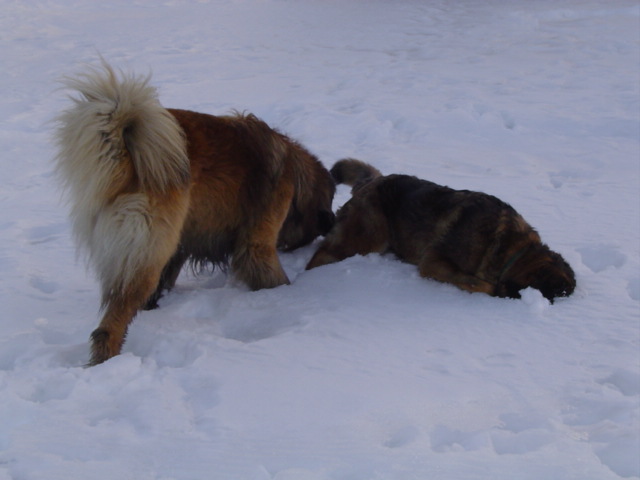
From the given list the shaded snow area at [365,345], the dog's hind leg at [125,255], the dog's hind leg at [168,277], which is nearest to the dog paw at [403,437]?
the shaded snow area at [365,345]

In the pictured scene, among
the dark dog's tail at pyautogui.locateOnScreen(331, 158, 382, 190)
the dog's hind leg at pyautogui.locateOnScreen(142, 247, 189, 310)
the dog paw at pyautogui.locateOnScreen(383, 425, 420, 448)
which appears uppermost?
the dark dog's tail at pyautogui.locateOnScreen(331, 158, 382, 190)

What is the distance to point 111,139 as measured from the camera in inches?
139

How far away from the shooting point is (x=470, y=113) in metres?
8.93

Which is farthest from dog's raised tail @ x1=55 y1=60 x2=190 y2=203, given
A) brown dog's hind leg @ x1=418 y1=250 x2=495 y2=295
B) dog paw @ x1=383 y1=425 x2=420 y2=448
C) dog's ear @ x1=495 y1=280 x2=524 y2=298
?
dog's ear @ x1=495 y1=280 x2=524 y2=298

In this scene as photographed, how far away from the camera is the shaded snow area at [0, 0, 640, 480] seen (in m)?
2.72

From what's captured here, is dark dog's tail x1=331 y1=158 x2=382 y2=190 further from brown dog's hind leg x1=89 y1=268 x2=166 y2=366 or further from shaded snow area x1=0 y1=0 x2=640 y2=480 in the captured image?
brown dog's hind leg x1=89 y1=268 x2=166 y2=366

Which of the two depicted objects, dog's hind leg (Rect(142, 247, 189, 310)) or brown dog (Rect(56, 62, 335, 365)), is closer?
brown dog (Rect(56, 62, 335, 365))

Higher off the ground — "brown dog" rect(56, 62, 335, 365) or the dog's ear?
"brown dog" rect(56, 62, 335, 365)

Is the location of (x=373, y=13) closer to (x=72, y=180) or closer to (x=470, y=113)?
(x=470, y=113)

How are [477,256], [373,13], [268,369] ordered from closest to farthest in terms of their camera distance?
[268,369], [477,256], [373,13]

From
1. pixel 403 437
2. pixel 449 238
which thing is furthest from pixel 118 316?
pixel 449 238

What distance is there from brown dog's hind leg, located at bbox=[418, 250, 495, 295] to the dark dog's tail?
4.18 ft

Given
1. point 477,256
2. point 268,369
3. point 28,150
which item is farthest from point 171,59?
point 268,369

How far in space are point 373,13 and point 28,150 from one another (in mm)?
12701
